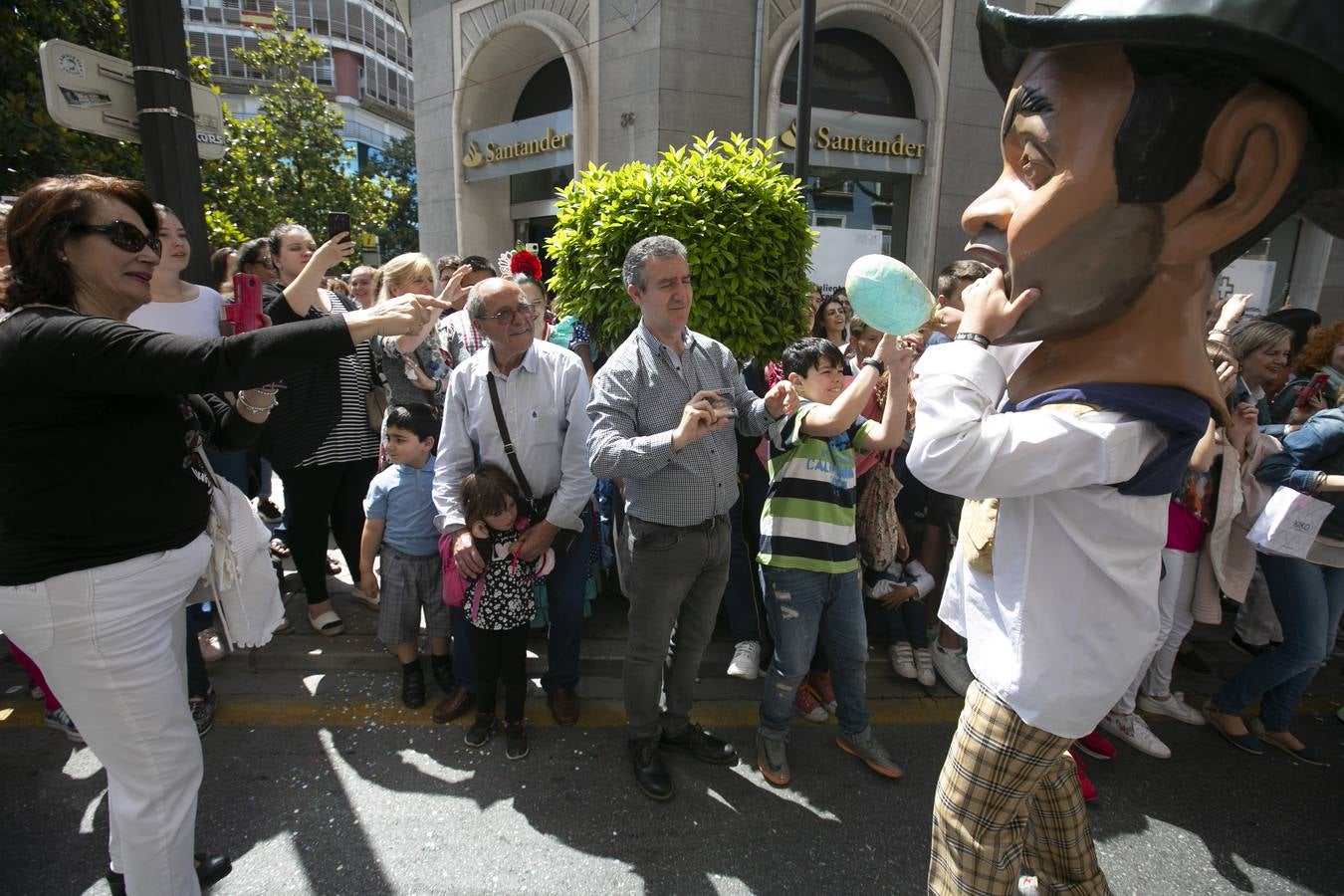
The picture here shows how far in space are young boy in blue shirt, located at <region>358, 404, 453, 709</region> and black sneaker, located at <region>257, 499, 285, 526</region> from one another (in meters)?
2.68

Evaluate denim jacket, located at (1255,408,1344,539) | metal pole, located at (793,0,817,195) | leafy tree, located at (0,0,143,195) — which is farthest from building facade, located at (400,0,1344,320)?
denim jacket, located at (1255,408,1344,539)

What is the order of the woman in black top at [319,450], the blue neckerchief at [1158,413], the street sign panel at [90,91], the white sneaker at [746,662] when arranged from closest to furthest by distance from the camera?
1. the blue neckerchief at [1158,413]
2. the street sign panel at [90,91]
3. the white sneaker at [746,662]
4. the woman in black top at [319,450]

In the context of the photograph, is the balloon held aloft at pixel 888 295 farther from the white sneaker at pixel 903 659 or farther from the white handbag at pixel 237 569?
the white sneaker at pixel 903 659

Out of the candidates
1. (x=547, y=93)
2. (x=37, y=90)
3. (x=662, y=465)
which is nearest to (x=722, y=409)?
(x=662, y=465)

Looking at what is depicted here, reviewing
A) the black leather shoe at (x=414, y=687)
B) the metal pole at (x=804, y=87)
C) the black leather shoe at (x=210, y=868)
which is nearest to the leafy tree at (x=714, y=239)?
the black leather shoe at (x=414, y=687)

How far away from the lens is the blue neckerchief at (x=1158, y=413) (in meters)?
1.48

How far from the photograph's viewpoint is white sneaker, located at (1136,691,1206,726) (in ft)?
11.1

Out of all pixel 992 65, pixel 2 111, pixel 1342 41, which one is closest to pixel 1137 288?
pixel 1342 41

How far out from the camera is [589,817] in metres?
2.61

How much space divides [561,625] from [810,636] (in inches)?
44.7

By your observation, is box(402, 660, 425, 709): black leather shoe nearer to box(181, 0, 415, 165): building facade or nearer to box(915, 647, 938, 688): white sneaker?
box(915, 647, 938, 688): white sneaker

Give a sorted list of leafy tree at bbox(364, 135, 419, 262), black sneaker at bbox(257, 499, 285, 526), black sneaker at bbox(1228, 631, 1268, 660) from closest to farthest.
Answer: black sneaker at bbox(1228, 631, 1268, 660) < black sneaker at bbox(257, 499, 285, 526) < leafy tree at bbox(364, 135, 419, 262)

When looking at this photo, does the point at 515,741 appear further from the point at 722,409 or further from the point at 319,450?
the point at 319,450

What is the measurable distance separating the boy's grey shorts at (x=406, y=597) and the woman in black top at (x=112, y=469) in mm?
1347
